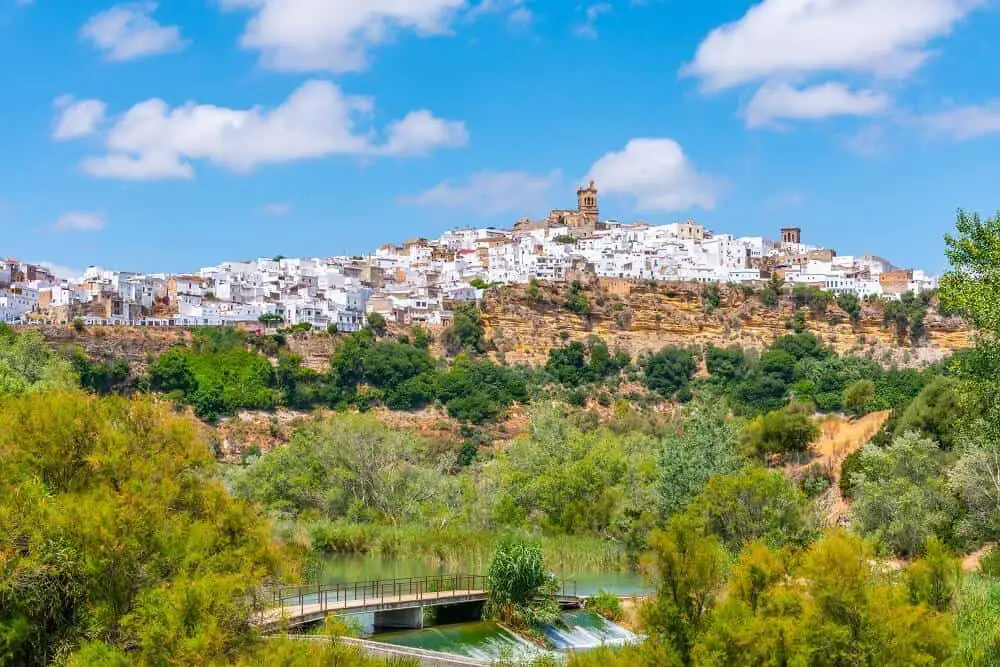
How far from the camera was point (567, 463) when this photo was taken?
38.7 meters

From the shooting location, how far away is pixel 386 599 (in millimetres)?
22406

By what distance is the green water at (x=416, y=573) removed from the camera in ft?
90.9

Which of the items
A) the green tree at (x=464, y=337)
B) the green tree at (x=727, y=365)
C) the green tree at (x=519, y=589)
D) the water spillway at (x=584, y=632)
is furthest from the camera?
the green tree at (x=464, y=337)

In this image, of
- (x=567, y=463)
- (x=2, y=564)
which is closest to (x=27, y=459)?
(x=2, y=564)

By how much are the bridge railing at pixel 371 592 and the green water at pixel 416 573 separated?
1.98 m

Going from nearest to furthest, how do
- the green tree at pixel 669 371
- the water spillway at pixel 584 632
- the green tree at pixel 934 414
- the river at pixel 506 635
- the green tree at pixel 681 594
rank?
the green tree at pixel 681 594 → the river at pixel 506 635 → the water spillway at pixel 584 632 → the green tree at pixel 934 414 → the green tree at pixel 669 371

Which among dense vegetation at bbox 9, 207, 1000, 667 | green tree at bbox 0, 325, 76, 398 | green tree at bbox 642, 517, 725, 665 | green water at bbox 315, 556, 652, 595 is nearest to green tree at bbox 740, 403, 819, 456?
dense vegetation at bbox 9, 207, 1000, 667

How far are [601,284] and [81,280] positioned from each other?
129 ft

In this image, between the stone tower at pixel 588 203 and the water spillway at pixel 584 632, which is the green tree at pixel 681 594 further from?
the stone tower at pixel 588 203

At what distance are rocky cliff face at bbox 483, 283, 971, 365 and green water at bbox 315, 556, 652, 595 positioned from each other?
4624 centimetres

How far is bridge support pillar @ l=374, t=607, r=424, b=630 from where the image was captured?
2278 centimetres

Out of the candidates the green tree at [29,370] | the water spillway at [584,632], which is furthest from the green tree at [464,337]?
the water spillway at [584,632]

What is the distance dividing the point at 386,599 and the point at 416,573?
6959mm

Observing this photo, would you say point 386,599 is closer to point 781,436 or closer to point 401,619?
point 401,619
